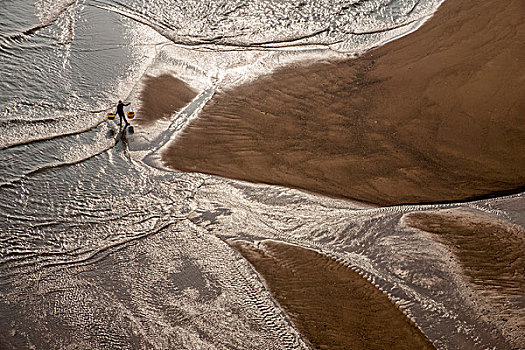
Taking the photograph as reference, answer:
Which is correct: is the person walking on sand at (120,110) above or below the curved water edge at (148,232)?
above

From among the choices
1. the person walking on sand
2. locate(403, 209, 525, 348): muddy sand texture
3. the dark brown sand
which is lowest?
the dark brown sand

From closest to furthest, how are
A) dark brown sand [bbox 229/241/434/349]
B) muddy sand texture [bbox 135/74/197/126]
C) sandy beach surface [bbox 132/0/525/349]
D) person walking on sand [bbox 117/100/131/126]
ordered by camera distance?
dark brown sand [bbox 229/241/434/349]
sandy beach surface [bbox 132/0/525/349]
person walking on sand [bbox 117/100/131/126]
muddy sand texture [bbox 135/74/197/126]

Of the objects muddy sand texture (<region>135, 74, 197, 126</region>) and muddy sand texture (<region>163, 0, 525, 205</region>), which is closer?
muddy sand texture (<region>163, 0, 525, 205</region>)

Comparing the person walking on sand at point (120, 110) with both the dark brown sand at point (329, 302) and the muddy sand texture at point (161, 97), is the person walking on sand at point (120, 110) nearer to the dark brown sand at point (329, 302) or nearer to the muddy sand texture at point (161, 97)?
the muddy sand texture at point (161, 97)

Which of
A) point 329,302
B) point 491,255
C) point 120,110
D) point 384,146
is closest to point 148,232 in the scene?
point 120,110

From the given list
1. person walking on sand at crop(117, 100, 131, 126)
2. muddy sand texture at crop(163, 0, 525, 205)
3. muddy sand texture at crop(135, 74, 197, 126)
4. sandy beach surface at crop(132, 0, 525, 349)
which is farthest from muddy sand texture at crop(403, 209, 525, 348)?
person walking on sand at crop(117, 100, 131, 126)

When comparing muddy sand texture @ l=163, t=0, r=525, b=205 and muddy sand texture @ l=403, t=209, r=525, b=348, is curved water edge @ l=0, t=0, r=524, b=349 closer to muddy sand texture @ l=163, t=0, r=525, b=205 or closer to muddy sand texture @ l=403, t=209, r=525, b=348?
muddy sand texture @ l=403, t=209, r=525, b=348

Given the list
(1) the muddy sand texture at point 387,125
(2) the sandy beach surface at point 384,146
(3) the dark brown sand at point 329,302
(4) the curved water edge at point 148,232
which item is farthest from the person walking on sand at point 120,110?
(3) the dark brown sand at point 329,302
